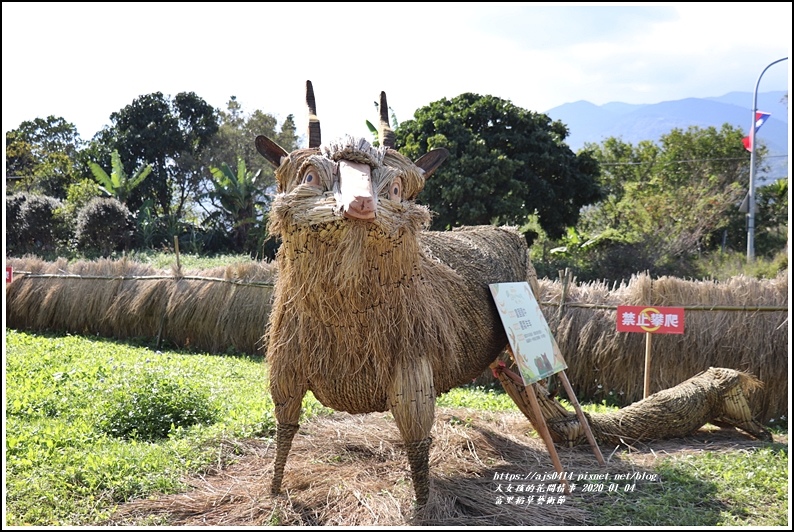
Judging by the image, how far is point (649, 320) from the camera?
5.97 m

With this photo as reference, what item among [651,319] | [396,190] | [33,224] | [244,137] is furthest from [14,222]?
[396,190]

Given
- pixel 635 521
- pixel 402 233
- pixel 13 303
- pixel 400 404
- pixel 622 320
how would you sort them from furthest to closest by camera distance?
pixel 13 303
pixel 622 320
pixel 635 521
pixel 400 404
pixel 402 233

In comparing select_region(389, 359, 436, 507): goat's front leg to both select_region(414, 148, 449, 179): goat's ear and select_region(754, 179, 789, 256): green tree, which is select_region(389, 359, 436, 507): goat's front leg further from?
select_region(754, 179, 789, 256): green tree

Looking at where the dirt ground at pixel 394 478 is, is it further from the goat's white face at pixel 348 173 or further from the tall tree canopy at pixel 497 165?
the tall tree canopy at pixel 497 165

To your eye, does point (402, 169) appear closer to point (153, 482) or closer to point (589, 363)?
point (153, 482)

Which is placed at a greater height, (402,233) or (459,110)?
(459,110)

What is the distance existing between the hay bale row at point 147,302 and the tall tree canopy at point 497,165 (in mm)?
5898

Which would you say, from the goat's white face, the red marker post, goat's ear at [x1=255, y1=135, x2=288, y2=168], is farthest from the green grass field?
the goat's white face

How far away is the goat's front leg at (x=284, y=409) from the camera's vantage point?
3.59 m

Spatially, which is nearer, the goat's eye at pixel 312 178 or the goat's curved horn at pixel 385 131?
the goat's eye at pixel 312 178

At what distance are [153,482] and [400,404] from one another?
186 cm

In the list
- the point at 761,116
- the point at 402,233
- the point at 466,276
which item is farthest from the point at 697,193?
the point at 402,233

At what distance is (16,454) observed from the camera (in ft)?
14.1

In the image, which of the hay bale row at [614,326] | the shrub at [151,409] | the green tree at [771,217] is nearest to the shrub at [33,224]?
the hay bale row at [614,326]
